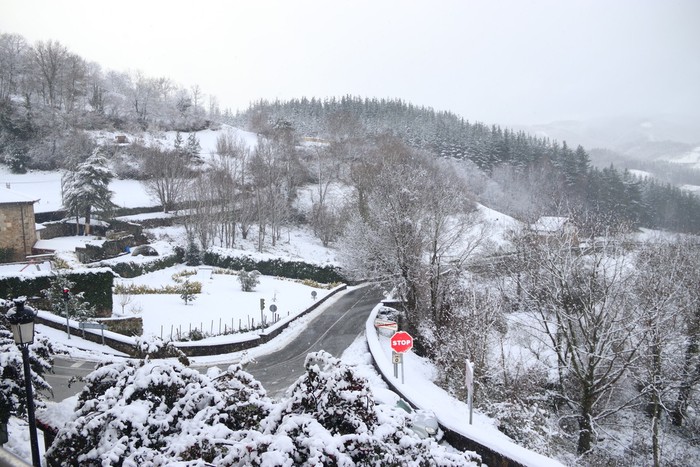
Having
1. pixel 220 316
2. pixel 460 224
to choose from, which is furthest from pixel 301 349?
pixel 460 224

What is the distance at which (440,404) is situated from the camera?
1251 centimetres

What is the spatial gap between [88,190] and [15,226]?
7.05 m

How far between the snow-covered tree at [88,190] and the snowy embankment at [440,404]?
2256 centimetres

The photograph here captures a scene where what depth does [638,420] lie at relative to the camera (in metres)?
17.1

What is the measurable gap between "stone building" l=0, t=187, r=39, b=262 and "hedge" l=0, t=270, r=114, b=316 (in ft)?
32.1

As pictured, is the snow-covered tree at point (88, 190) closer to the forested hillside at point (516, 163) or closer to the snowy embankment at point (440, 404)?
the snowy embankment at point (440, 404)

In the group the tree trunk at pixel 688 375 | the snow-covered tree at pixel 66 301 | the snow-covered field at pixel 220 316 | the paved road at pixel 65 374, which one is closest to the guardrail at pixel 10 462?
the snow-covered field at pixel 220 316

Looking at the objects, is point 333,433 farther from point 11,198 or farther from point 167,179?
point 167,179

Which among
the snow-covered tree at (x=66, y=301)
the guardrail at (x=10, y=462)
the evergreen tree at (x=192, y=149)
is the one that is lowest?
the snow-covered tree at (x=66, y=301)

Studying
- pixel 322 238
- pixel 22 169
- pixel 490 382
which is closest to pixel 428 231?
pixel 490 382

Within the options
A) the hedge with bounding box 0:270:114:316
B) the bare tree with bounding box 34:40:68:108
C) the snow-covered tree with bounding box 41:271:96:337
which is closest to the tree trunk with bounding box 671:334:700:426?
the snow-covered tree with bounding box 41:271:96:337

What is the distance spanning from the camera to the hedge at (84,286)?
16133 millimetres

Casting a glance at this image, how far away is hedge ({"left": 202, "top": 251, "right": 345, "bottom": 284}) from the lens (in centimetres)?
2777

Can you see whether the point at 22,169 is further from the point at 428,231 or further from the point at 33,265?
the point at 428,231
